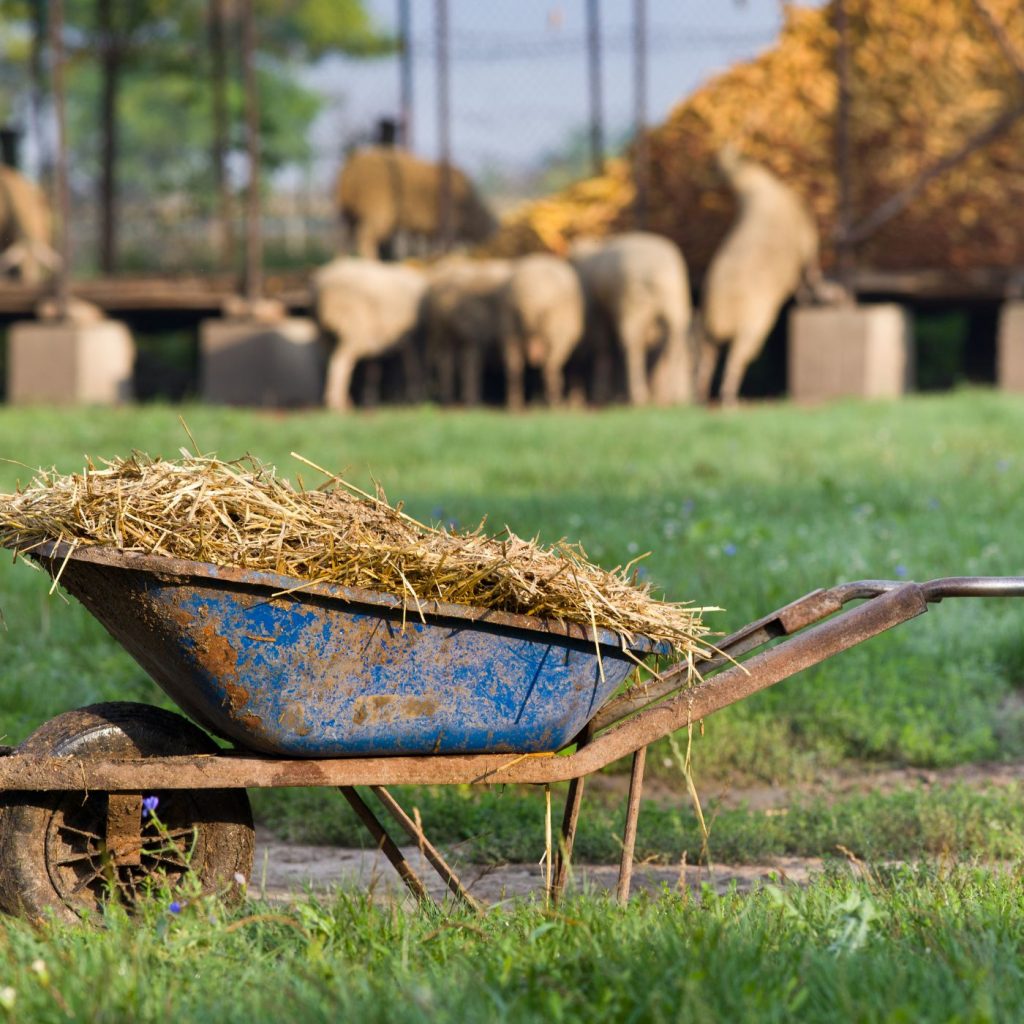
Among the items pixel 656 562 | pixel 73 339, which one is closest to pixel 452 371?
pixel 73 339

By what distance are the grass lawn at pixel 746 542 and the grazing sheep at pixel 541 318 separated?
1.48 meters

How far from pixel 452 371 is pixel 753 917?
11778mm

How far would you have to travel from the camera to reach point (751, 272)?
45.5 ft

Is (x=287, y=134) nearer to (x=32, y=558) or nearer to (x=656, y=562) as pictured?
(x=656, y=562)

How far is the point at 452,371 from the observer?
48.0 ft

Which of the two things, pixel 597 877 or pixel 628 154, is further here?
pixel 628 154

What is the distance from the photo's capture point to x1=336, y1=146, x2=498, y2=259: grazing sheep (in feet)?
57.3

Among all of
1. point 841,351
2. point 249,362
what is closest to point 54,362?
point 249,362

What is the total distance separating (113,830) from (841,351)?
1168 centimetres

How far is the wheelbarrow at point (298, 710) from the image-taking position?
10.5 feet

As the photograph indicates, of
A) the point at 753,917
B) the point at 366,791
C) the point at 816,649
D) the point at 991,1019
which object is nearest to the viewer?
the point at 991,1019

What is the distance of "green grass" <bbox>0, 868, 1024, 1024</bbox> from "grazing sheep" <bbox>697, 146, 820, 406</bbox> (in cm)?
1074

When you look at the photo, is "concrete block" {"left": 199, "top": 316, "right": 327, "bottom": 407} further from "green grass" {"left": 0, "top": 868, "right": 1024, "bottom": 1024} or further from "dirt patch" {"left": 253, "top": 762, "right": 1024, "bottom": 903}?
"green grass" {"left": 0, "top": 868, "right": 1024, "bottom": 1024}

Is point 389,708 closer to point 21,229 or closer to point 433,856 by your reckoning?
point 433,856
